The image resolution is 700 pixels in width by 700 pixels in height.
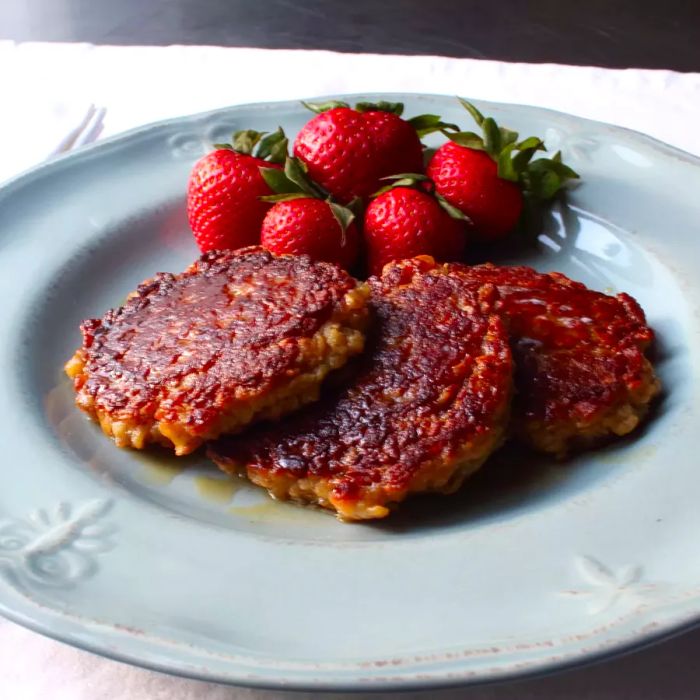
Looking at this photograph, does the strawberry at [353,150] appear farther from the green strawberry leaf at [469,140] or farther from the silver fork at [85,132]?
the silver fork at [85,132]

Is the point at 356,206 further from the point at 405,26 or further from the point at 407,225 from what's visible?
the point at 405,26

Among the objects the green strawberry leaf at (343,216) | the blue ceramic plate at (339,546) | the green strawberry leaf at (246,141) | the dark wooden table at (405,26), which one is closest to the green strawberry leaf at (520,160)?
the blue ceramic plate at (339,546)

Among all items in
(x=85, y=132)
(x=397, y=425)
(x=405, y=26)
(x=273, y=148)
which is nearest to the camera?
(x=397, y=425)

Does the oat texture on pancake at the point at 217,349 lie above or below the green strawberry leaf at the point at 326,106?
below

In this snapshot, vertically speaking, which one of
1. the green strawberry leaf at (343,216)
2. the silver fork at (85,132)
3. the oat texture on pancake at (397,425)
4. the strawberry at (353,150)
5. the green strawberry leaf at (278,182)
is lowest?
the silver fork at (85,132)

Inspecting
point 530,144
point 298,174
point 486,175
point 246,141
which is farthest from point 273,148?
point 530,144

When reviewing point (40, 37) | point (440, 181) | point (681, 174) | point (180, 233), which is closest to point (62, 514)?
point (180, 233)

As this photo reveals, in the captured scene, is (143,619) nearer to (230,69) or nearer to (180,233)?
(180,233)
